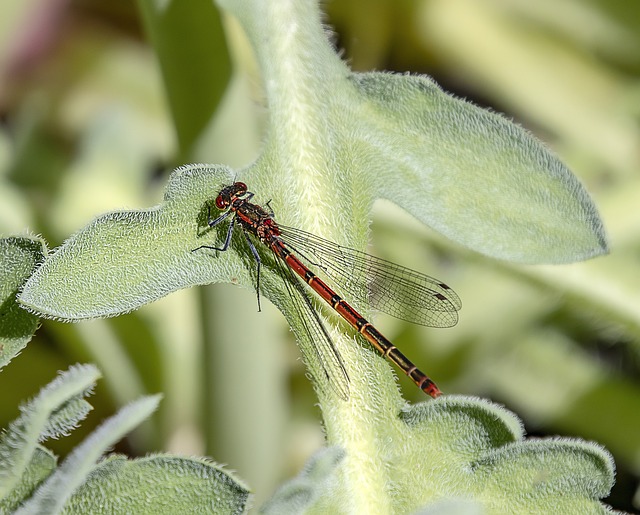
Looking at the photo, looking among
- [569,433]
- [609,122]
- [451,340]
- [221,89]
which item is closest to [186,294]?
[451,340]

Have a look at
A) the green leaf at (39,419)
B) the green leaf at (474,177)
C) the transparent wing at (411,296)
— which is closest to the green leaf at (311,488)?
the green leaf at (39,419)

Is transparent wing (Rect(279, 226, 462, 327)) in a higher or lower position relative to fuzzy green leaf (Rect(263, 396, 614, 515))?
higher

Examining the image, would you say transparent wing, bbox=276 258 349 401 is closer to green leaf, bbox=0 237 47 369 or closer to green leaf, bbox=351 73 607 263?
green leaf, bbox=351 73 607 263

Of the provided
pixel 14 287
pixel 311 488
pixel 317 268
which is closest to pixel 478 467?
pixel 311 488

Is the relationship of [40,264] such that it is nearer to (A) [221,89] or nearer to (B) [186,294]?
(A) [221,89]

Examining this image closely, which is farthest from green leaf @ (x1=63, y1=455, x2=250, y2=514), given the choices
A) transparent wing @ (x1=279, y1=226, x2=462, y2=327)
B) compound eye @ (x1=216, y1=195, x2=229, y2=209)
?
transparent wing @ (x1=279, y1=226, x2=462, y2=327)

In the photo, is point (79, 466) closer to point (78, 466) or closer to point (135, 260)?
point (78, 466)
